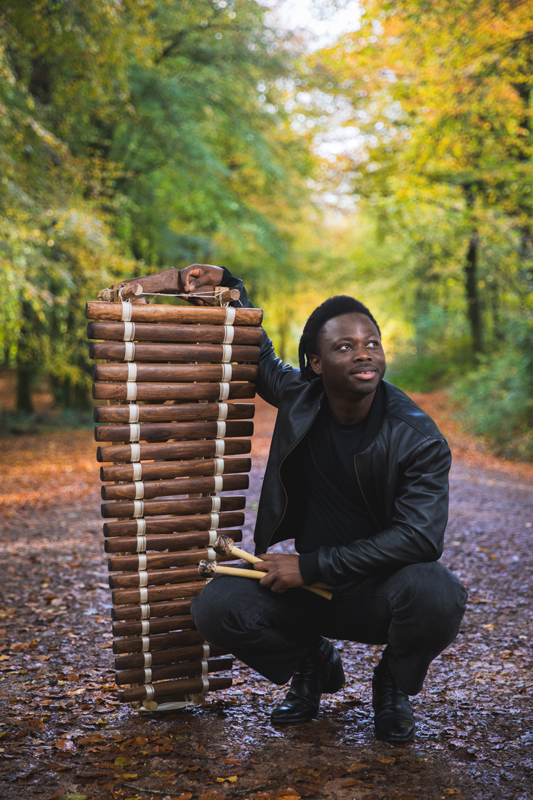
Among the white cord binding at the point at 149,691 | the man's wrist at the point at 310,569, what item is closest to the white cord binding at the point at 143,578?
the white cord binding at the point at 149,691

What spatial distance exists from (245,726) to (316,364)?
1.56 metres

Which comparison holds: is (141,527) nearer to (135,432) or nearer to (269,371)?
(135,432)

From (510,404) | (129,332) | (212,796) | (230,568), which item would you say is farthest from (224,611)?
(510,404)

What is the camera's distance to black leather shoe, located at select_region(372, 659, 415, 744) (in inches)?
117

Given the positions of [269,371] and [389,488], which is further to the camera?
[269,371]

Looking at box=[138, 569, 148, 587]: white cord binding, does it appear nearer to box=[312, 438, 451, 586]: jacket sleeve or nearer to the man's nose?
box=[312, 438, 451, 586]: jacket sleeve

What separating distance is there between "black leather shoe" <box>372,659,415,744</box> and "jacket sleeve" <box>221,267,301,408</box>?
1.25 meters

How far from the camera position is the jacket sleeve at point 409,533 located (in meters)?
2.79

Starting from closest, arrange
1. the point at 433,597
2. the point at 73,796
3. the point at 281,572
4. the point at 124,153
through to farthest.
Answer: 1. the point at 73,796
2. the point at 433,597
3. the point at 281,572
4. the point at 124,153

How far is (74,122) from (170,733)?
511 inches

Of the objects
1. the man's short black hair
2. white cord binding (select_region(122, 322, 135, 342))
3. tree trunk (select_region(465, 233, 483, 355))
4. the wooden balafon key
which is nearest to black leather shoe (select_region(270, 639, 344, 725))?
the wooden balafon key

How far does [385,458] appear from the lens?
291cm

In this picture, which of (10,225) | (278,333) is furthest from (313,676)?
(278,333)

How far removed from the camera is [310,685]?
3.24 meters
